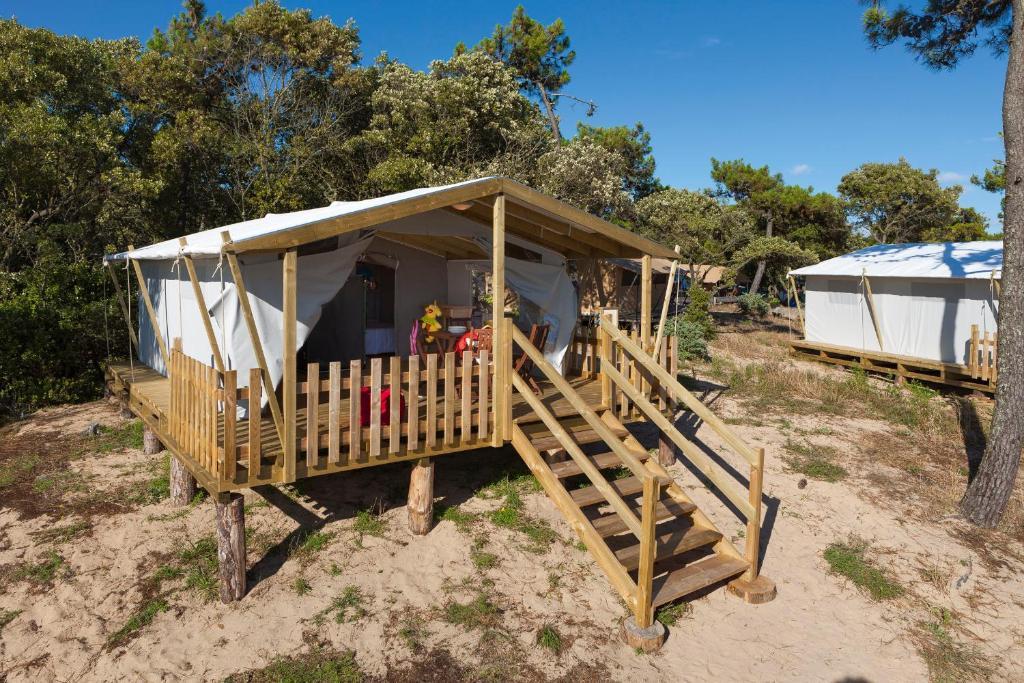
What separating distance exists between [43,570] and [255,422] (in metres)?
3.00

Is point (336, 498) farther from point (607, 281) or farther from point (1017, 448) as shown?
point (607, 281)

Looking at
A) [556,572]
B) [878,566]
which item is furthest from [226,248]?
[878,566]

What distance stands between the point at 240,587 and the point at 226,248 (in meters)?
3.06

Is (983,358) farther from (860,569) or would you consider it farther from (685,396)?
(685,396)

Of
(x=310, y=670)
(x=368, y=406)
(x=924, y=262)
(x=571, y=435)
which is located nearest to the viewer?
(x=310, y=670)

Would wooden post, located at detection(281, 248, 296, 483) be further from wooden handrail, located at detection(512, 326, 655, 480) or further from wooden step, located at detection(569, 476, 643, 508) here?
wooden step, located at detection(569, 476, 643, 508)

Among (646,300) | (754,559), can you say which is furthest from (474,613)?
(646,300)

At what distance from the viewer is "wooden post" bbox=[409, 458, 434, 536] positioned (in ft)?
21.9

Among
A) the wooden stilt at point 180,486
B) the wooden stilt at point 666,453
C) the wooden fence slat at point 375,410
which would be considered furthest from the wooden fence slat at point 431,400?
the wooden stilt at point 666,453

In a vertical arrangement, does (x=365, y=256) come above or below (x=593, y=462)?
above

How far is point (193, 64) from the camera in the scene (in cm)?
2106

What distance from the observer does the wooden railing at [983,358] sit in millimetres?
12891

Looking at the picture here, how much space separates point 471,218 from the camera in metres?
7.76

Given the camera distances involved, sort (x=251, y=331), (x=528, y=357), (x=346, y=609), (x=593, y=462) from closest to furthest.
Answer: (x=251, y=331) < (x=346, y=609) < (x=593, y=462) < (x=528, y=357)
